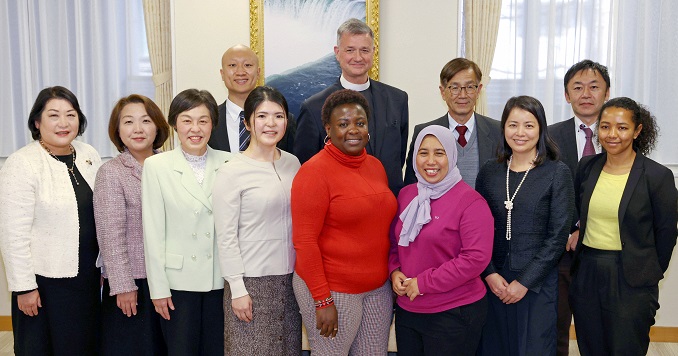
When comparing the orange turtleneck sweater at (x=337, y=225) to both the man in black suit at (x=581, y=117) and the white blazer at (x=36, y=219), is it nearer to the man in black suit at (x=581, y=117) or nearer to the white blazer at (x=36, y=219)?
the white blazer at (x=36, y=219)

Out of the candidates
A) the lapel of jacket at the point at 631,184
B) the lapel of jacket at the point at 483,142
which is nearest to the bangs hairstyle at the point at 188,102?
the lapel of jacket at the point at 483,142

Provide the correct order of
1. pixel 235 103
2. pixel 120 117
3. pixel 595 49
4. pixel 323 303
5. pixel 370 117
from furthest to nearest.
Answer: pixel 595 49
pixel 235 103
pixel 370 117
pixel 120 117
pixel 323 303

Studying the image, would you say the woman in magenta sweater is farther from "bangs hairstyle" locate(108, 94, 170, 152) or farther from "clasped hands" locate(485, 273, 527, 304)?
"bangs hairstyle" locate(108, 94, 170, 152)

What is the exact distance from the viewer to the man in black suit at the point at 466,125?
2873 millimetres

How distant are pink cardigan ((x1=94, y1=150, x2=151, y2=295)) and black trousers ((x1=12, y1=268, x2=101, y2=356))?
0.23 metres

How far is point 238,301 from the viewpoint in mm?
2275

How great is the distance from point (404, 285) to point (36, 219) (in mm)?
1650

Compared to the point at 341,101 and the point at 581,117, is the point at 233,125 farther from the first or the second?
the point at 581,117

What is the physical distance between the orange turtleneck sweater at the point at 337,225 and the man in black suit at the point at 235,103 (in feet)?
2.55

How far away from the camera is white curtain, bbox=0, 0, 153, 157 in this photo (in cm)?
448

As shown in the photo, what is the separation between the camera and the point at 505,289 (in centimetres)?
240

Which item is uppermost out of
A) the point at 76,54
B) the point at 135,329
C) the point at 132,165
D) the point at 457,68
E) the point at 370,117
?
the point at 76,54

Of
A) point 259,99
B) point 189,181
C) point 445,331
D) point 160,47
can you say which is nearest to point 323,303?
point 445,331

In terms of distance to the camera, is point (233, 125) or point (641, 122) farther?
point (233, 125)
